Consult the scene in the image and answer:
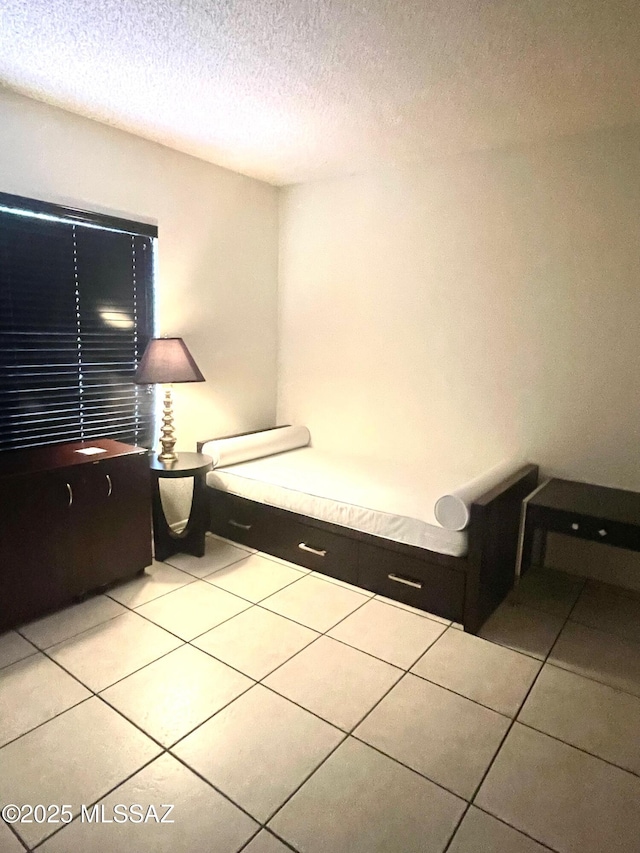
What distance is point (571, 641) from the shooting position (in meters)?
2.43

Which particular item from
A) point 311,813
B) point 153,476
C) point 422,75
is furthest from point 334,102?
point 311,813

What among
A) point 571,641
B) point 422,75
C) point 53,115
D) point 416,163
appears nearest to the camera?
point 422,75

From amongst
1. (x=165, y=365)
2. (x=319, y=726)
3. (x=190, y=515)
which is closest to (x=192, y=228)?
(x=165, y=365)

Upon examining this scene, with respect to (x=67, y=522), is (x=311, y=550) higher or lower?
lower

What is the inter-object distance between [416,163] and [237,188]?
4.21 feet

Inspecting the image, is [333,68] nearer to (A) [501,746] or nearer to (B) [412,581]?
(B) [412,581]

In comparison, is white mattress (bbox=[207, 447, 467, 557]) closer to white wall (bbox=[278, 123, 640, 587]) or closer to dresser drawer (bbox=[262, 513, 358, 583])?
dresser drawer (bbox=[262, 513, 358, 583])

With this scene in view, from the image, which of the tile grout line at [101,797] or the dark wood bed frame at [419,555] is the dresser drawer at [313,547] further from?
the tile grout line at [101,797]

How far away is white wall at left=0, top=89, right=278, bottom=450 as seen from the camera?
273cm

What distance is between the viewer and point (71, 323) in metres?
2.94

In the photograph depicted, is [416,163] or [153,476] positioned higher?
[416,163]

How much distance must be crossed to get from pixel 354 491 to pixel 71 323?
1863 mm

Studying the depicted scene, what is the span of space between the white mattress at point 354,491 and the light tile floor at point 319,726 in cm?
42

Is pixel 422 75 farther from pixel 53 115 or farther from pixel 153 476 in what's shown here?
pixel 153 476
